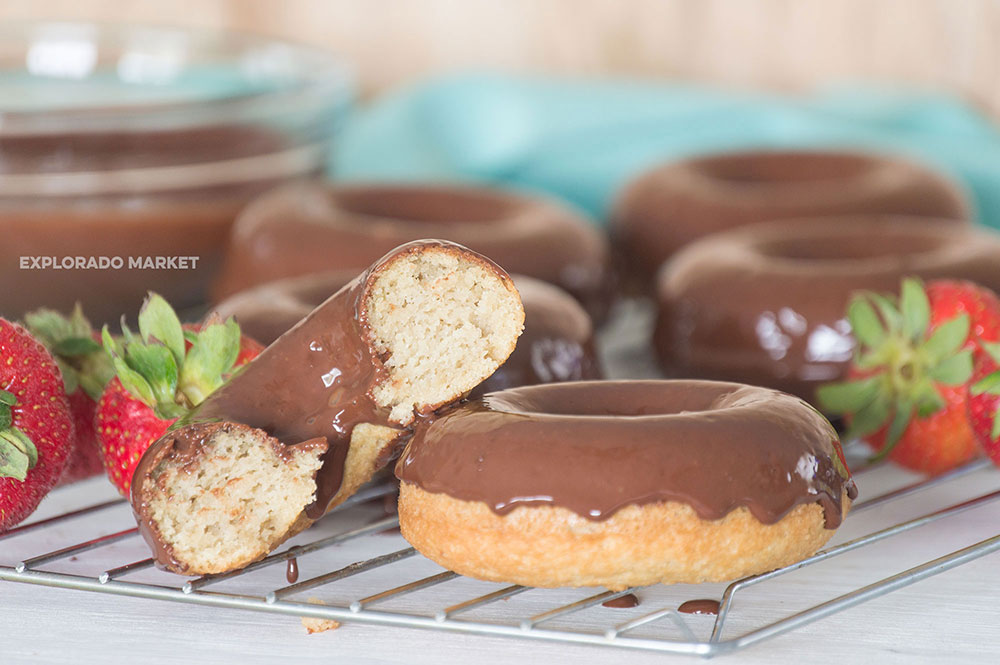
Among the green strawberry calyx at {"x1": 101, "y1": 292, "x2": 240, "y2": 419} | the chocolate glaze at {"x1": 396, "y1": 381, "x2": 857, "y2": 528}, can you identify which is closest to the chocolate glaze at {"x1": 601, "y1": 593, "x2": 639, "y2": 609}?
the chocolate glaze at {"x1": 396, "y1": 381, "x2": 857, "y2": 528}

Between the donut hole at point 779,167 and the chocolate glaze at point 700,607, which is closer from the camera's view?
the chocolate glaze at point 700,607

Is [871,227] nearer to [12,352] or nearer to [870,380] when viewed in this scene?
[870,380]

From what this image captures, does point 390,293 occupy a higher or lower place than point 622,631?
higher

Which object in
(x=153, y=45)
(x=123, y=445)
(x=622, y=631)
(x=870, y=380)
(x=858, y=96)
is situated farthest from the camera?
(x=858, y=96)

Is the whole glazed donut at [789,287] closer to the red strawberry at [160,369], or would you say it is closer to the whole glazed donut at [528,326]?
the whole glazed donut at [528,326]

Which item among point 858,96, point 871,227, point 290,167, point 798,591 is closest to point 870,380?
point 798,591

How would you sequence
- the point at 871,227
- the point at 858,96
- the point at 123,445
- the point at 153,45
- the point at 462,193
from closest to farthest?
the point at 123,445 < the point at 871,227 < the point at 462,193 < the point at 153,45 < the point at 858,96

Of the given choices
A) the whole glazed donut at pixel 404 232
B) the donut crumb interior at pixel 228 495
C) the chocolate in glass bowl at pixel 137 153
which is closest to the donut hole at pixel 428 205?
the whole glazed donut at pixel 404 232
